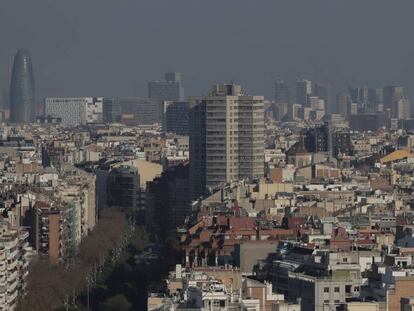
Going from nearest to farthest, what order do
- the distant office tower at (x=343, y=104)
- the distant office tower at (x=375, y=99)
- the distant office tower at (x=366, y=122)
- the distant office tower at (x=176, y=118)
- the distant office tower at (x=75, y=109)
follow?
the distant office tower at (x=176, y=118), the distant office tower at (x=366, y=122), the distant office tower at (x=343, y=104), the distant office tower at (x=375, y=99), the distant office tower at (x=75, y=109)

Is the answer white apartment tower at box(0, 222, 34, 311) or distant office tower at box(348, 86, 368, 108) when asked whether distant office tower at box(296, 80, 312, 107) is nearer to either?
distant office tower at box(348, 86, 368, 108)

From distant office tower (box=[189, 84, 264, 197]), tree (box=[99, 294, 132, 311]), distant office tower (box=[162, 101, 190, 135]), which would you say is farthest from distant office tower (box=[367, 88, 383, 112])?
tree (box=[99, 294, 132, 311])

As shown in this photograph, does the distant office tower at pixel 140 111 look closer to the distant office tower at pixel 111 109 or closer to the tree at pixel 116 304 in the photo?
the distant office tower at pixel 111 109

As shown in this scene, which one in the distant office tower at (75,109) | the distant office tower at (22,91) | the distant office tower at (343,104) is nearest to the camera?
the distant office tower at (343,104)

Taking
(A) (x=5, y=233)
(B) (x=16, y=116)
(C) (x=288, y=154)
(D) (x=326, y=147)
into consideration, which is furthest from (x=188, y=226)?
(B) (x=16, y=116)

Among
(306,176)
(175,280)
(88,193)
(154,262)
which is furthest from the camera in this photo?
(306,176)

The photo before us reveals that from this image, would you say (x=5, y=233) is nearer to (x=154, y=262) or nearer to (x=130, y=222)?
(x=154, y=262)

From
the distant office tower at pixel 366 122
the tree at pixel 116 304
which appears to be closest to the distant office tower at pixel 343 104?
the distant office tower at pixel 366 122
